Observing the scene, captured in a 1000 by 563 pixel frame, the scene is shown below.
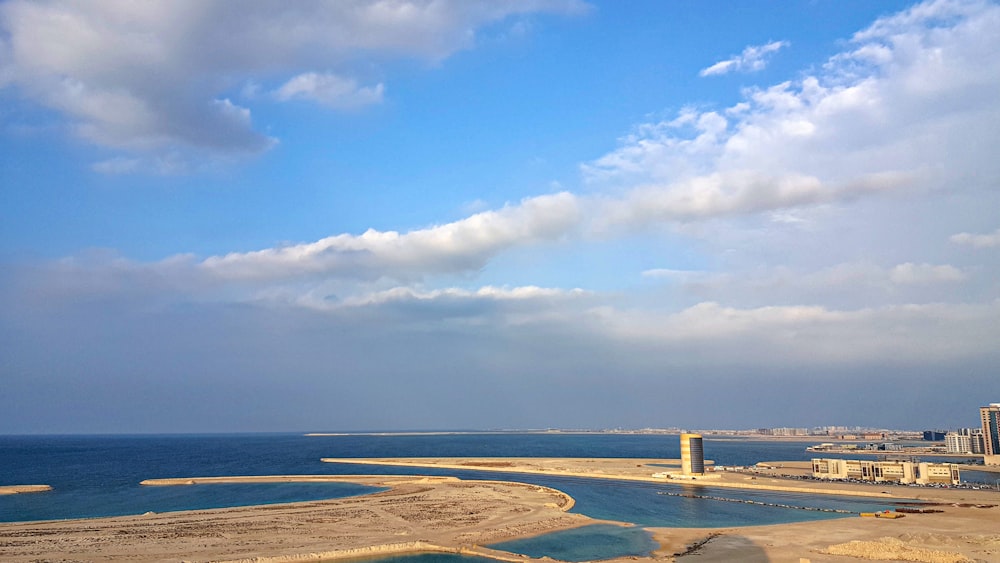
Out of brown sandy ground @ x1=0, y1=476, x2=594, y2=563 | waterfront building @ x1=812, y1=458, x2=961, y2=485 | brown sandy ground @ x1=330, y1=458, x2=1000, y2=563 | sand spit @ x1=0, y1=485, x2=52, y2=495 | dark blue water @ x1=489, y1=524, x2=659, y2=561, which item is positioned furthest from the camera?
waterfront building @ x1=812, y1=458, x2=961, y2=485

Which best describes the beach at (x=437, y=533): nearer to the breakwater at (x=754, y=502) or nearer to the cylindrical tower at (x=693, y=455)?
the breakwater at (x=754, y=502)

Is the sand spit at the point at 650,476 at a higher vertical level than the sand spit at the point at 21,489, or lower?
lower

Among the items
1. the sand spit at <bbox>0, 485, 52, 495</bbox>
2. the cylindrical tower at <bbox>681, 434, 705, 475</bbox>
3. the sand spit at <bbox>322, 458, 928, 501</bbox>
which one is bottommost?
the sand spit at <bbox>322, 458, 928, 501</bbox>

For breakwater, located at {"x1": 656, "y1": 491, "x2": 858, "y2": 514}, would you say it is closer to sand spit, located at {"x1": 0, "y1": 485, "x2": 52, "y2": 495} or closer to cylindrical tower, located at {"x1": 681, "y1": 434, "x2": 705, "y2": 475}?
cylindrical tower, located at {"x1": 681, "y1": 434, "x2": 705, "y2": 475}

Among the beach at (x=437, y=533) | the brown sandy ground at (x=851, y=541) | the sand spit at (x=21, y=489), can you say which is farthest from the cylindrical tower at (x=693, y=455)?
the sand spit at (x=21, y=489)

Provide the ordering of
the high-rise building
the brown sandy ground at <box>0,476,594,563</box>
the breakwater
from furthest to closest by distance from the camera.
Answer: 1. the high-rise building
2. the breakwater
3. the brown sandy ground at <box>0,476,594,563</box>

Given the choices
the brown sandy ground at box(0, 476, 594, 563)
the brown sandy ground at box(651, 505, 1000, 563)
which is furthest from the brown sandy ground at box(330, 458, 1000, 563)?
the brown sandy ground at box(0, 476, 594, 563)
